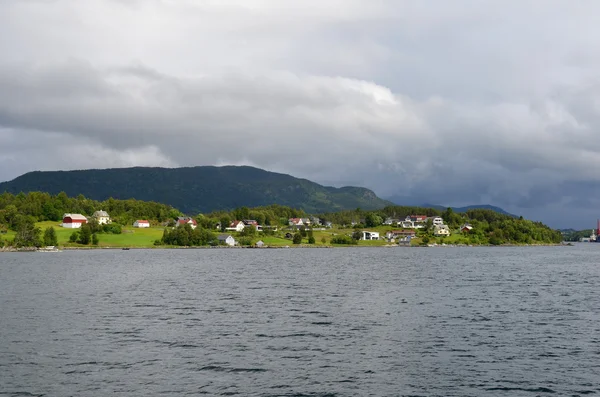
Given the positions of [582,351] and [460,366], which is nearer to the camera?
[460,366]

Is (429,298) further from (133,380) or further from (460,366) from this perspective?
(133,380)

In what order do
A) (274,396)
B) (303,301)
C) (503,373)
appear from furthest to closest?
(303,301) < (503,373) < (274,396)

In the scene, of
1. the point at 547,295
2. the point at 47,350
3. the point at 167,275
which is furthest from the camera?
the point at 167,275

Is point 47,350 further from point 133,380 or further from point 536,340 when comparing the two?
point 536,340

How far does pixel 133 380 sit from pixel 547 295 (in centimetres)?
5982

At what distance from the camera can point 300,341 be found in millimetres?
46156

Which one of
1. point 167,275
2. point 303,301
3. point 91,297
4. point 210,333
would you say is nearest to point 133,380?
point 210,333

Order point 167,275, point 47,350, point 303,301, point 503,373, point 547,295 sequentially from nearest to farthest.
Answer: point 503,373
point 47,350
point 303,301
point 547,295
point 167,275

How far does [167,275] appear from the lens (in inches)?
4341

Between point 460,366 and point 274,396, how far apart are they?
13517 mm

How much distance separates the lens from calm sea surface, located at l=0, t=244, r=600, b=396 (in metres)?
34.3

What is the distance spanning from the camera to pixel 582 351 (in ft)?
139

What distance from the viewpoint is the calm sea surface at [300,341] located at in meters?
34.3

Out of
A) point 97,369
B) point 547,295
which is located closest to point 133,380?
point 97,369
